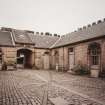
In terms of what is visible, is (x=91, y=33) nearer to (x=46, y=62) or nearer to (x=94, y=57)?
(x=94, y=57)

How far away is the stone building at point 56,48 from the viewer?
53.3 ft

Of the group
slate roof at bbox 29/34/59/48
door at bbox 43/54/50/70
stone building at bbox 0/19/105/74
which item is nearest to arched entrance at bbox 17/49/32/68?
stone building at bbox 0/19/105/74

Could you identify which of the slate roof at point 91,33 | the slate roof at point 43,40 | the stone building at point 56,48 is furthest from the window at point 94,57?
the slate roof at point 43,40

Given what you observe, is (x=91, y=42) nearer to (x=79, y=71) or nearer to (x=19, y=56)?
(x=79, y=71)

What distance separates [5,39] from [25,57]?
5761 millimetres

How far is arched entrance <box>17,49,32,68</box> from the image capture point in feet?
88.4

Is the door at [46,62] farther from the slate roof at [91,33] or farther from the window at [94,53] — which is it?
the window at [94,53]

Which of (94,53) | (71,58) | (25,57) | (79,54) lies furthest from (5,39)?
(94,53)

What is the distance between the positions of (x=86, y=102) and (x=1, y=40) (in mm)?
20345

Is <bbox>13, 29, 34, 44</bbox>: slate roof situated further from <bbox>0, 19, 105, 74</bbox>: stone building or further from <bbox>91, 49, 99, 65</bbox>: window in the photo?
<bbox>91, 49, 99, 65</bbox>: window

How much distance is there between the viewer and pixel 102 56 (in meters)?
15.0

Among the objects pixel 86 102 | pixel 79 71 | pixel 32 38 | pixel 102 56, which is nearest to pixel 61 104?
pixel 86 102

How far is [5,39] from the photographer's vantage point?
24.6 meters

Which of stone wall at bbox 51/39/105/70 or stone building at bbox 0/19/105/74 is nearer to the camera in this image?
stone wall at bbox 51/39/105/70
